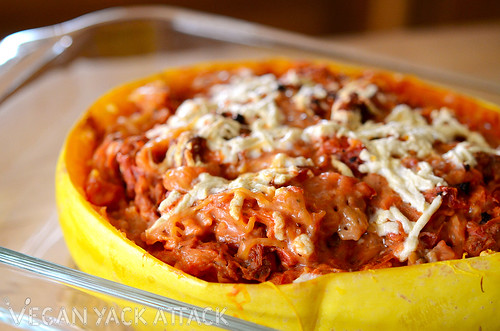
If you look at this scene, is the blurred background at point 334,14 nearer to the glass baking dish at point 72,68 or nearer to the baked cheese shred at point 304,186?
the glass baking dish at point 72,68

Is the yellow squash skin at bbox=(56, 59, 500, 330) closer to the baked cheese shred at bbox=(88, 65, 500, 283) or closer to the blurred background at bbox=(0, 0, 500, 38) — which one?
the baked cheese shred at bbox=(88, 65, 500, 283)

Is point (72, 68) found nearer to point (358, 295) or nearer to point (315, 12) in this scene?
point (358, 295)

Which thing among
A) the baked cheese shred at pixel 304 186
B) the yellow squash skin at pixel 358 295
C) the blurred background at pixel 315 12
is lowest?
the blurred background at pixel 315 12

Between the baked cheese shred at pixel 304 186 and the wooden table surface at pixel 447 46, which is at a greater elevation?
the baked cheese shred at pixel 304 186

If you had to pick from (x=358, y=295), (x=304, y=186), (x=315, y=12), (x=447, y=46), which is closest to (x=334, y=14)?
(x=315, y=12)

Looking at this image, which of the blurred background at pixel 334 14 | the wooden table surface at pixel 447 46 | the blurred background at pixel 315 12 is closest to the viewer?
the wooden table surface at pixel 447 46

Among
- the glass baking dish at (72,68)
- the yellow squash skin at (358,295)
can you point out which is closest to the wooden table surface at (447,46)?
the glass baking dish at (72,68)

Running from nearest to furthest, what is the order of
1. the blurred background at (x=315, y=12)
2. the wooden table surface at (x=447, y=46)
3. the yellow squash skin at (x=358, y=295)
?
1. the yellow squash skin at (x=358, y=295)
2. the wooden table surface at (x=447, y=46)
3. the blurred background at (x=315, y=12)
